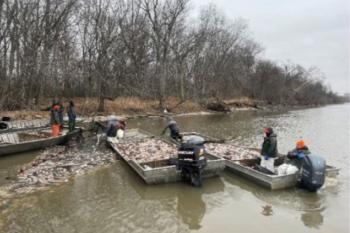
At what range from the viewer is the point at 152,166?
33.0 ft

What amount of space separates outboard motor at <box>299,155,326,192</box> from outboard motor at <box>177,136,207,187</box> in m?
2.69

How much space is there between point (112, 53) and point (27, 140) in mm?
22086

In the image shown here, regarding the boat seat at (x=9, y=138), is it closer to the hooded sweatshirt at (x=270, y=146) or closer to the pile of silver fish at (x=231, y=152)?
the pile of silver fish at (x=231, y=152)

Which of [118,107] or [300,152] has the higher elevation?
[118,107]

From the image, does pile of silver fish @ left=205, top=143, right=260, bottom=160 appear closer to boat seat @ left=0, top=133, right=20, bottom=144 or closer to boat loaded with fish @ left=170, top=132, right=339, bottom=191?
boat loaded with fish @ left=170, top=132, right=339, bottom=191

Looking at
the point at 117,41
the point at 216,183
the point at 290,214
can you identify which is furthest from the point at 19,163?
the point at 117,41


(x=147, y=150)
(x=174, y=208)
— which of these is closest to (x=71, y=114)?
(x=147, y=150)

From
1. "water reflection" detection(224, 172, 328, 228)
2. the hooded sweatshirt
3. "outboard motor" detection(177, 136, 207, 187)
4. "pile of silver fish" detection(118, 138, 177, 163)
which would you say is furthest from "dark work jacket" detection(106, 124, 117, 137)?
the hooded sweatshirt

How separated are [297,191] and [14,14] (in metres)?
26.6

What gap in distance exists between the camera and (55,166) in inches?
447

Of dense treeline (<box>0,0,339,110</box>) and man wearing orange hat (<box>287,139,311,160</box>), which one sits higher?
dense treeline (<box>0,0,339,110</box>)

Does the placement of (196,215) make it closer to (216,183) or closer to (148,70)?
(216,183)

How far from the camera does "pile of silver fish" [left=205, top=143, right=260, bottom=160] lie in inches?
456

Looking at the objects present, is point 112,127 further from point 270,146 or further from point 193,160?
point 270,146
